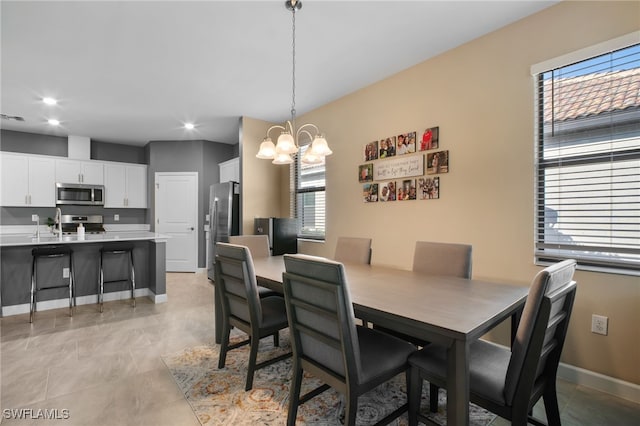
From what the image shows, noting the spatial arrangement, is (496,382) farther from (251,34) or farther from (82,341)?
(82,341)

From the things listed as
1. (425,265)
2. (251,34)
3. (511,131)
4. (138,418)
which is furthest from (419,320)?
(251,34)

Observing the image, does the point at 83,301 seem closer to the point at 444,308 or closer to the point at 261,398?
the point at 261,398

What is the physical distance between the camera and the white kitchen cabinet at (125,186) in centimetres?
591

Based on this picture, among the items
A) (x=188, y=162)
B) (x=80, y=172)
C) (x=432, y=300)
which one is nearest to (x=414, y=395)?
(x=432, y=300)

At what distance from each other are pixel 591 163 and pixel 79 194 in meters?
7.10

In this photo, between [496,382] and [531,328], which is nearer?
[531,328]

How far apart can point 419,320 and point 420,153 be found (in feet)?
7.11

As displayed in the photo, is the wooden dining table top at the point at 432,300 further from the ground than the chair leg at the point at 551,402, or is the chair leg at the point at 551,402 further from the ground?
the wooden dining table top at the point at 432,300

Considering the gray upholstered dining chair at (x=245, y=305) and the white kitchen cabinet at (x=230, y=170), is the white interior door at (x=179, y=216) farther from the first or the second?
the gray upholstered dining chair at (x=245, y=305)

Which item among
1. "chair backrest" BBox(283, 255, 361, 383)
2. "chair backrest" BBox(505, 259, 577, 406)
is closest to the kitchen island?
"chair backrest" BBox(283, 255, 361, 383)

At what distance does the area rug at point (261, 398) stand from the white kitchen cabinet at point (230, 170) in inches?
144

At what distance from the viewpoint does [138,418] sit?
69.7 inches

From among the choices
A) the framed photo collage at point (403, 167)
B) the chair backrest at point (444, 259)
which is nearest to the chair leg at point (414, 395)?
the chair backrest at point (444, 259)

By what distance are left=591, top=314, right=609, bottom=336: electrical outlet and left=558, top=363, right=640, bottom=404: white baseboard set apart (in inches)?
11.5
